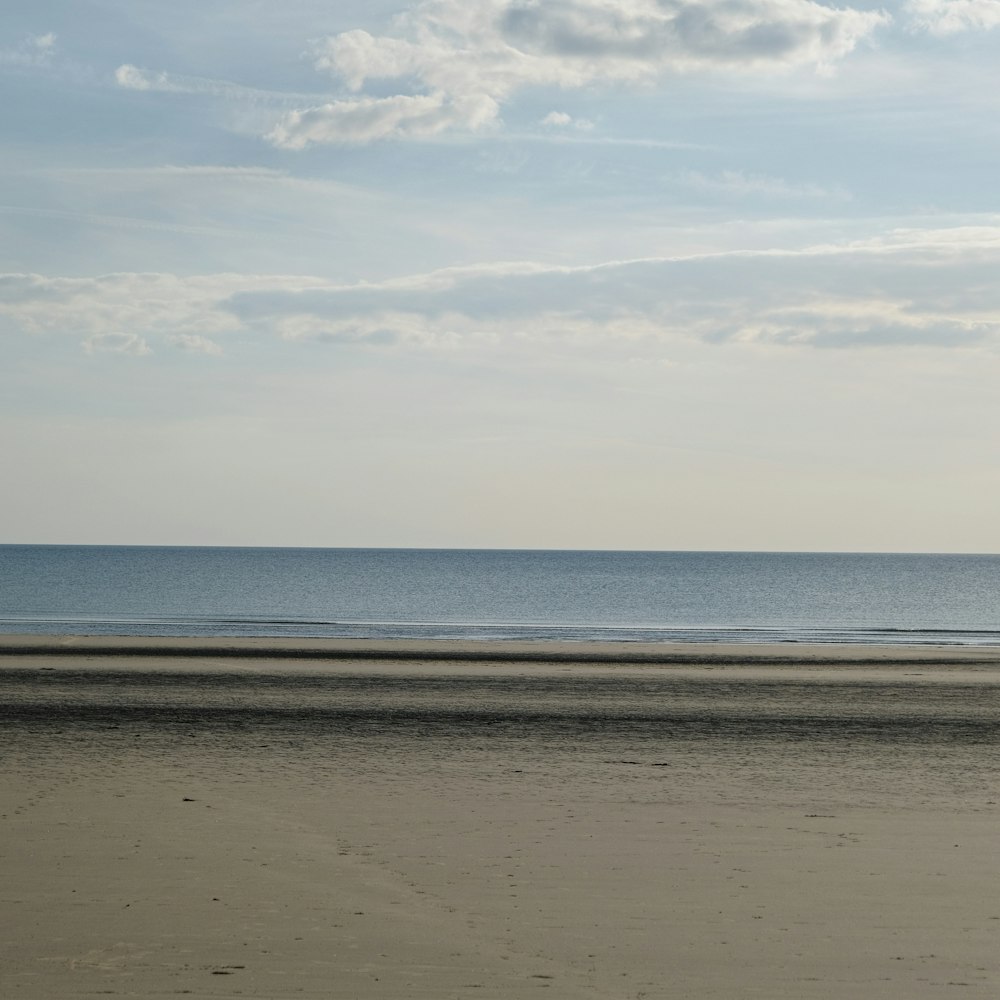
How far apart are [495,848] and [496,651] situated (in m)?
26.3

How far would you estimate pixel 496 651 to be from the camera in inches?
1465

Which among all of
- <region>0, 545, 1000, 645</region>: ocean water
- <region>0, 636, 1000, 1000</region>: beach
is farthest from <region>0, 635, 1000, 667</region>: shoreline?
<region>0, 636, 1000, 1000</region>: beach

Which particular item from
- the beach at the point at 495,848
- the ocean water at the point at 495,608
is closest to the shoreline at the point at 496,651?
the ocean water at the point at 495,608

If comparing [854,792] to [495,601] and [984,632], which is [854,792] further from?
[495,601]

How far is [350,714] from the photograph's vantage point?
2098 cm

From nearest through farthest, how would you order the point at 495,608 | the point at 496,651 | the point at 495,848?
the point at 495,848 < the point at 496,651 < the point at 495,608

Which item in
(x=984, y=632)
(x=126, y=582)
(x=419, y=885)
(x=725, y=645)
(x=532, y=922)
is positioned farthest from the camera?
(x=126, y=582)

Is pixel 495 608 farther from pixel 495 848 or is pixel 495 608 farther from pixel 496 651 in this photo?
pixel 495 848

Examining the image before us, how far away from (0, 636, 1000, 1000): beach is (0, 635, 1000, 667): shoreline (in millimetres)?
11364

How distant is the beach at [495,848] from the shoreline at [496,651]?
11364mm

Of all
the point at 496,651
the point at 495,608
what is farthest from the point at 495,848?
the point at 495,608

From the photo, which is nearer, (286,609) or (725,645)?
(725,645)

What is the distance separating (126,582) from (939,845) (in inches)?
4138

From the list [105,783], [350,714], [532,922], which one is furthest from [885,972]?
[350,714]
